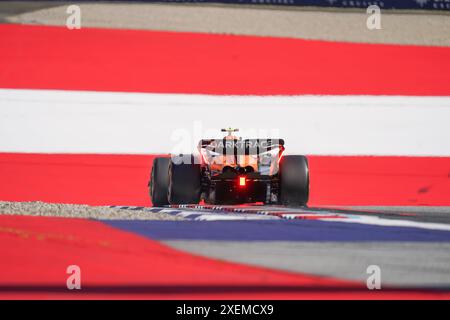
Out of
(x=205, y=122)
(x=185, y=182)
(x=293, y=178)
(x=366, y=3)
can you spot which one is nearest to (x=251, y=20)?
(x=366, y=3)

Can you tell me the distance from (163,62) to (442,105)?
11.8 feet

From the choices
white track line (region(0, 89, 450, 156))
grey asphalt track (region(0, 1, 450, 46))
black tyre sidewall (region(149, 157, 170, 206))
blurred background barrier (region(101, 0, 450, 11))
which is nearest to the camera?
black tyre sidewall (region(149, 157, 170, 206))

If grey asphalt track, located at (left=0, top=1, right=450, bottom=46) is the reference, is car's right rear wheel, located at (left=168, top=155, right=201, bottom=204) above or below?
below

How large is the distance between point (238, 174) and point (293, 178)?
69 centimetres

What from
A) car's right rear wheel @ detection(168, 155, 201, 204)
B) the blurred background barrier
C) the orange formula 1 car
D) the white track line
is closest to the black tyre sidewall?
the orange formula 1 car

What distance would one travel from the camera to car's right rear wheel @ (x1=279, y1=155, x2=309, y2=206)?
9.73 m

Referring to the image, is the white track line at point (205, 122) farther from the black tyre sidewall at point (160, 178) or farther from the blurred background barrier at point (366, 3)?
the blurred background barrier at point (366, 3)

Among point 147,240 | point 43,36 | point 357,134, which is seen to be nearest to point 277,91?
point 357,134

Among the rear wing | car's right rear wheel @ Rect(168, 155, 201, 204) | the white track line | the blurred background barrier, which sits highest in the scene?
the blurred background barrier

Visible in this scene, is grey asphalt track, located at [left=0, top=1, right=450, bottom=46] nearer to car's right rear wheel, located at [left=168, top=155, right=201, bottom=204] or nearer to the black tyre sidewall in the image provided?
the black tyre sidewall

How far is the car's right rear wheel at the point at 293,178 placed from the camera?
9.73 meters

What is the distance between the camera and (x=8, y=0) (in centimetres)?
1274

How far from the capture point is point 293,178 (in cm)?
974
